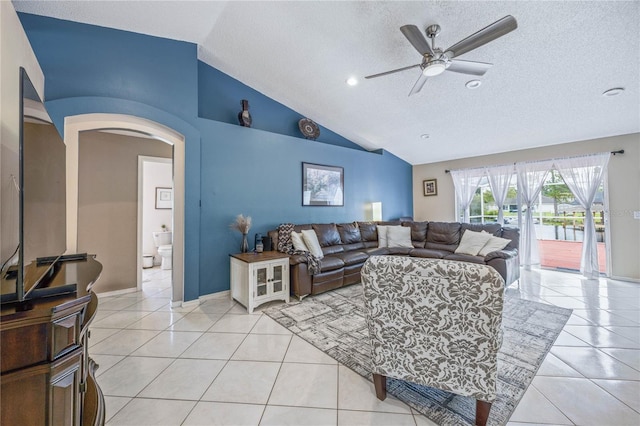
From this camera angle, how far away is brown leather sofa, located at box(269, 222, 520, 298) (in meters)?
3.49

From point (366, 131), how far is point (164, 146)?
3.72 meters

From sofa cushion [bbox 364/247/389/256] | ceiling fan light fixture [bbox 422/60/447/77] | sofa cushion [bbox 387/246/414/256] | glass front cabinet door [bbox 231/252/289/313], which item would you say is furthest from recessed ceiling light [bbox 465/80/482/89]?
glass front cabinet door [bbox 231/252/289/313]

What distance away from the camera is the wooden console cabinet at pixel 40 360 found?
673mm

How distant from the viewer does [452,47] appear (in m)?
2.13

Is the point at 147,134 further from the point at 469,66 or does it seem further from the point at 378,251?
the point at 378,251

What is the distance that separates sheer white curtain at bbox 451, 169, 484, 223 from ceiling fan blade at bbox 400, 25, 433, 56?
4503 millimetres

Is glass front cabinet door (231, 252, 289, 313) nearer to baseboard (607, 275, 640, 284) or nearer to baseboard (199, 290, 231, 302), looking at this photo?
baseboard (199, 290, 231, 302)

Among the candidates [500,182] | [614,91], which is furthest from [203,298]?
[500,182]

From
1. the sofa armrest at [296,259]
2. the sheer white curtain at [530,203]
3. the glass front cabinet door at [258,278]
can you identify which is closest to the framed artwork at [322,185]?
the sofa armrest at [296,259]

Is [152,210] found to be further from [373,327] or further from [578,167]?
[578,167]

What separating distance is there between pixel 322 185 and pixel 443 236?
2.54 m

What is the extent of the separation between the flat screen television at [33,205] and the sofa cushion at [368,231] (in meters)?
4.32

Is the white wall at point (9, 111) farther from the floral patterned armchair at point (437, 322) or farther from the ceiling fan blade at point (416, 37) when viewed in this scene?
the ceiling fan blade at point (416, 37)

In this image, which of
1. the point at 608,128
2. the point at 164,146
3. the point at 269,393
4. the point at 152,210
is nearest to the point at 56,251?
the point at 269,393
